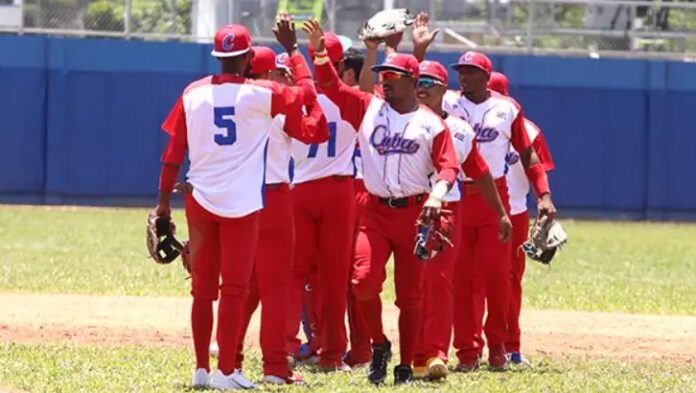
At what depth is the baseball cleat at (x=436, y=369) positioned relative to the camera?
9234 millimetres

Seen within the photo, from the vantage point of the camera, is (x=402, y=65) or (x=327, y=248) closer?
(x=402, y=65)

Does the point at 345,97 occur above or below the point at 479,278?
above

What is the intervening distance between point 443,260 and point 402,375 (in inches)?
29.9

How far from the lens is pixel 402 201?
9.16 meters

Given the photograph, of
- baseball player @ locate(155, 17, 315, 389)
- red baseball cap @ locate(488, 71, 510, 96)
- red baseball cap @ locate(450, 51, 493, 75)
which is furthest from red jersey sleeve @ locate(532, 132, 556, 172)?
baseball player @ locate(155, 17, 315, 389)

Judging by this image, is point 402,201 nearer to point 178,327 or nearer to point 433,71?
point 433,71

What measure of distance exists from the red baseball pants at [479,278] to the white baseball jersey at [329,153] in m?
0.85

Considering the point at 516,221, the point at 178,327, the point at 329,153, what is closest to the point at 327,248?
the point at 329,153

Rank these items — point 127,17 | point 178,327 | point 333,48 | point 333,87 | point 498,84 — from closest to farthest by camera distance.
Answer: point 333,87, point 333,48, point 498,84, point 178,327, point 127,17

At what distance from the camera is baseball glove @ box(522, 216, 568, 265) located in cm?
1075

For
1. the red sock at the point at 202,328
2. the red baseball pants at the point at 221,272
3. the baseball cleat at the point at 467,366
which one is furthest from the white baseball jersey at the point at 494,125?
the red sock at the point at 202,328

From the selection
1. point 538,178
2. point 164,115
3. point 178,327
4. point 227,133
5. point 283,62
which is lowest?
point 178,327

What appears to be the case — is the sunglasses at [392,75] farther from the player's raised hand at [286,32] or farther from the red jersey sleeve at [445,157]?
the player's raised hand at [286,32]

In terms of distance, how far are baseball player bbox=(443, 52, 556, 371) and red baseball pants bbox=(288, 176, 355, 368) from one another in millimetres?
814
